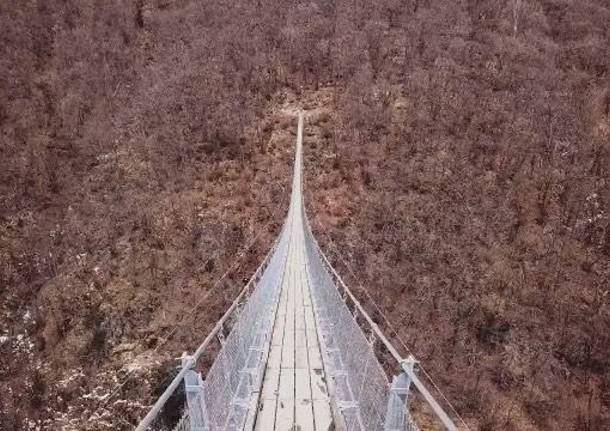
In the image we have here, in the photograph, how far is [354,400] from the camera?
366 inches

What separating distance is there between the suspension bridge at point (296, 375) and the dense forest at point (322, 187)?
25.9 feet

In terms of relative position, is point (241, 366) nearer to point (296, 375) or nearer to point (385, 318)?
point (296, 375)

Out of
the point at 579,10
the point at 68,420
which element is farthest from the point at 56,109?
the point at 579,10

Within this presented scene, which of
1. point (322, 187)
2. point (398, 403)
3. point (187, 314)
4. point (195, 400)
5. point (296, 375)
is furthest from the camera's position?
point (322, 187)

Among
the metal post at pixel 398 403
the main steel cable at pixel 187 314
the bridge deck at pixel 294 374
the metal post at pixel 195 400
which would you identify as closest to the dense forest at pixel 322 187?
the main steel cable at pixel 187 314

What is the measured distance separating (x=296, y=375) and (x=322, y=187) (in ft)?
58.1

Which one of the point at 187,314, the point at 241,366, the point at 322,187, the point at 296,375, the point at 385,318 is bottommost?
the point at 187,314

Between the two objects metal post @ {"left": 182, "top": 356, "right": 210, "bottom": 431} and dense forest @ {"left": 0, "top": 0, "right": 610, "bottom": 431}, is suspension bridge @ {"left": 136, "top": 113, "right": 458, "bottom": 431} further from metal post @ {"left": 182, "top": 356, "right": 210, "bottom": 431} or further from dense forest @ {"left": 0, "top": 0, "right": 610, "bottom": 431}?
dense forest @ {"left": 0, "top": 0, "right": 610, "bottom": 431}

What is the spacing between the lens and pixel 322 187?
92.6 ft

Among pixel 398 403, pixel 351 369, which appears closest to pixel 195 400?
pixel 398 403

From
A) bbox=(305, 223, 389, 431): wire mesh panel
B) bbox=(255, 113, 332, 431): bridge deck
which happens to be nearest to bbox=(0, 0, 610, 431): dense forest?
bbox=(255, 113, 332, 431): bridge deck

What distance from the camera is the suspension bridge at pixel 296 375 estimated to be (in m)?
6.95

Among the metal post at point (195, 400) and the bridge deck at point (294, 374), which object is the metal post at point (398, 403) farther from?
the bridge deck at point (294, 374)

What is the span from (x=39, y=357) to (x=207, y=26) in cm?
2687
